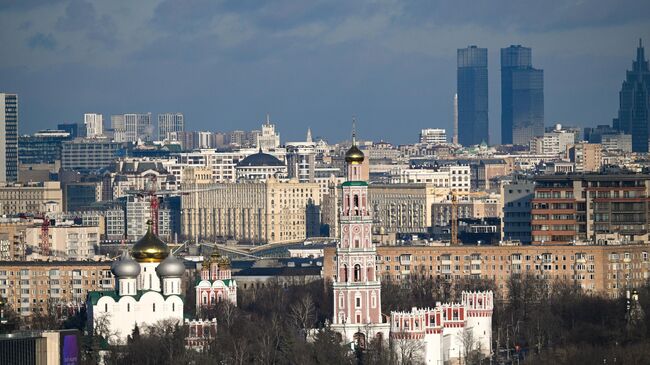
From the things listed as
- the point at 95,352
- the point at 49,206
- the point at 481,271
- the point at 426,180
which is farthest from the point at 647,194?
the point at 426,180

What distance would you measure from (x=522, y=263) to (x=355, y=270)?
19.5 meters

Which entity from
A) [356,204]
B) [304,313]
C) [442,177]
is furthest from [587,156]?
[356,204]

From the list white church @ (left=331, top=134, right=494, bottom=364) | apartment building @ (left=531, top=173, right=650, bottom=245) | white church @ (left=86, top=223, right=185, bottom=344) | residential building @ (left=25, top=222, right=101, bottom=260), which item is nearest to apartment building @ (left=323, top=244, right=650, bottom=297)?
apartment building @ (left=531, top=173, right=650, bottom=245)

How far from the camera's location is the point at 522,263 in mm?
100125

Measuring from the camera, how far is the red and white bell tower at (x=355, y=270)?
80.9m

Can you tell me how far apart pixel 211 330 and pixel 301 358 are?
7031mm

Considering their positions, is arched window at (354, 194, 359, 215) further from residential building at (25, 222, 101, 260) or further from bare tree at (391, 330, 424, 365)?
residential building at (25, 222, 101, 260)

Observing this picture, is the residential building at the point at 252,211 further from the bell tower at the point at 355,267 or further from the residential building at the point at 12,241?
the bell tower at the point at 355,267

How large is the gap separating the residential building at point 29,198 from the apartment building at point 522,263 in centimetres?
6406

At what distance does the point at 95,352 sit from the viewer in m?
76.6

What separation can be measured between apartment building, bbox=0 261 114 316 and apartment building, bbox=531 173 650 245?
15042 mm

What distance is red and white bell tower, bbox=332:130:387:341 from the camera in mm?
80875

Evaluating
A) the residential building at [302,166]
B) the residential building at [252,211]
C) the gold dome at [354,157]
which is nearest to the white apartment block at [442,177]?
the residential building at [302,166]

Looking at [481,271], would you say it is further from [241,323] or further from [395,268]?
[241,323]
